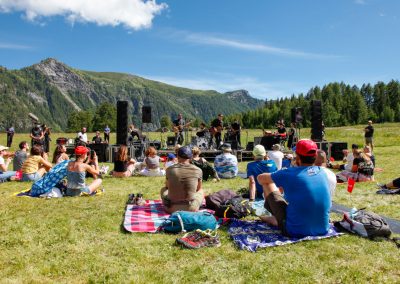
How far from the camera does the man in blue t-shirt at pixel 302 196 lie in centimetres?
478

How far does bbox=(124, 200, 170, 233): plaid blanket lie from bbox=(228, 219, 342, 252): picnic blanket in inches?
44.5

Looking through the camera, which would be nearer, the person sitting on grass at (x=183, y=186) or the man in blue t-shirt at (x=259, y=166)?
the person sitting on grass at (x=183, y=186)

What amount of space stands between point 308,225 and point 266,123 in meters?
116

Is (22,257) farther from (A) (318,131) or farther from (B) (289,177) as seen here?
(A) (318,131)

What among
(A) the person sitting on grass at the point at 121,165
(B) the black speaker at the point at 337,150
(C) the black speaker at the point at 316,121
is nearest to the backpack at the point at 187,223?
(A) the person sitting on grass at the point at 121,165

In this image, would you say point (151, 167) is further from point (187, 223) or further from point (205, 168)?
point (187, 223)

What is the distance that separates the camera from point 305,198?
4762mm

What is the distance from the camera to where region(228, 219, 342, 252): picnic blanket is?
472 cm

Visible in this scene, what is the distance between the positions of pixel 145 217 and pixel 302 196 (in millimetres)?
2605

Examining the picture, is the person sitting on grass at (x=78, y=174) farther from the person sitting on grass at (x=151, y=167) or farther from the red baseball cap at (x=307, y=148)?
the red baseball cap at (x=307, y=148)

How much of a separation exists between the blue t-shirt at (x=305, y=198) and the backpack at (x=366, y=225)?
0.51 m

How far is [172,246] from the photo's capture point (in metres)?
4.72

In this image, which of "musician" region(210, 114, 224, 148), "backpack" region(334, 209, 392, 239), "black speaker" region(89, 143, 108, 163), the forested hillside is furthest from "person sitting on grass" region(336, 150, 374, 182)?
the forested hillside

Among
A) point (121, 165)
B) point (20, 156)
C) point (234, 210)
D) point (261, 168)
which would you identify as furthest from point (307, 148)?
point (20, 156)
